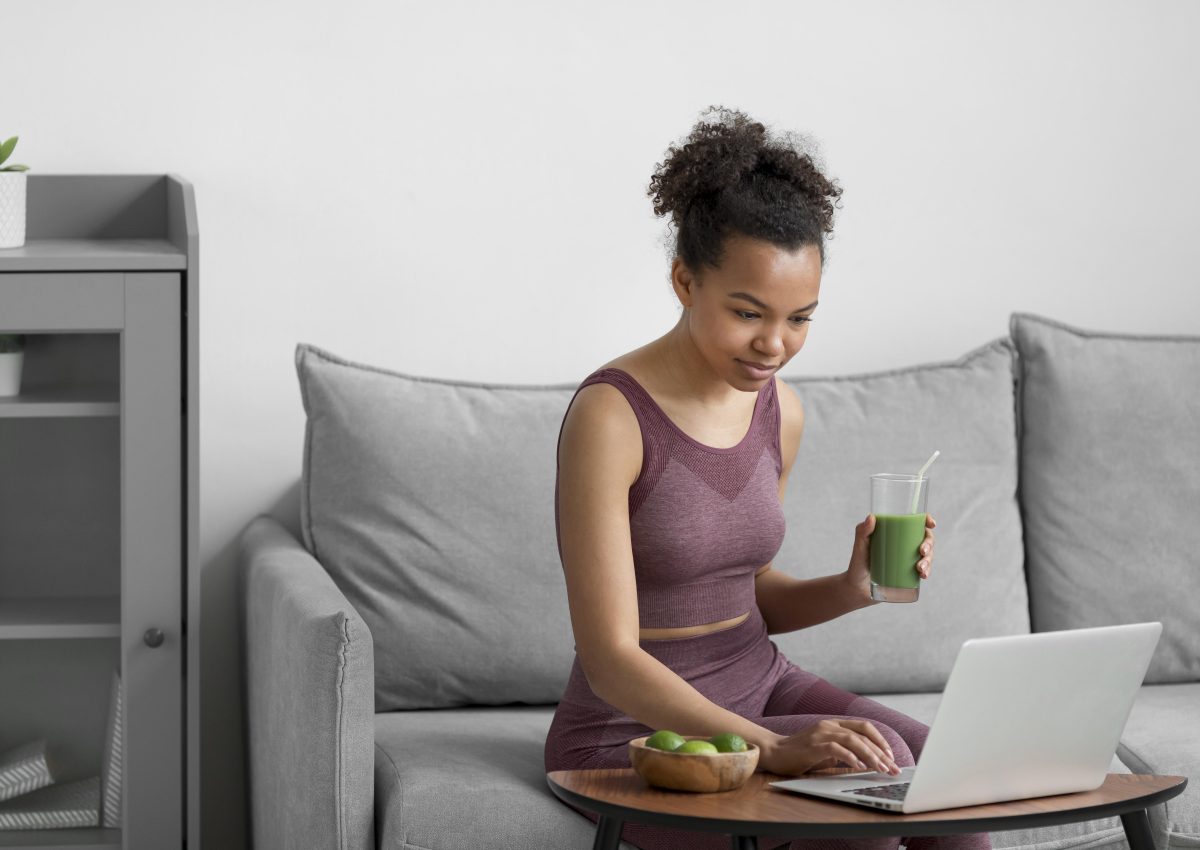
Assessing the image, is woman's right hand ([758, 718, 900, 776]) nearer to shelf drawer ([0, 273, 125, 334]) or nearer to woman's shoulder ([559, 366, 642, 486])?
woman's shoulder ([559, 366, 642, 486])

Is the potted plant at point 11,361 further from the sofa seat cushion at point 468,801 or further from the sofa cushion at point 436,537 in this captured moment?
the sofa seat cushion at point 468,801

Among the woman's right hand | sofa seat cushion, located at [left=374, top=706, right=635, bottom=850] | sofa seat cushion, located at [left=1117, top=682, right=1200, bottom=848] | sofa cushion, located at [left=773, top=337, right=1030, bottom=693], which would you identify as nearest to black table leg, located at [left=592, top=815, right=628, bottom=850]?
the woman's right hand

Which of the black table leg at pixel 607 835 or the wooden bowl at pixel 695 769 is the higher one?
the wooden bowl at pixel 695 769

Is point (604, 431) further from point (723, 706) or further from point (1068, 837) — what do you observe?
point (1068, 837)

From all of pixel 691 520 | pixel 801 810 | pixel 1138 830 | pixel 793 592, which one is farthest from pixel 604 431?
pixel 1138 830

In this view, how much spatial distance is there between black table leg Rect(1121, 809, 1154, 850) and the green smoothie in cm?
32

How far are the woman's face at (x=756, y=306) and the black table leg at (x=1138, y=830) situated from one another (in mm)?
580

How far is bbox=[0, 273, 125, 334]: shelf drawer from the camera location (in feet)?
6.49

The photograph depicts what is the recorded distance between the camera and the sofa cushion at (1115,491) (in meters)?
2.38

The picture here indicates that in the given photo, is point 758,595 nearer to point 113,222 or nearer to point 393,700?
point 393,700

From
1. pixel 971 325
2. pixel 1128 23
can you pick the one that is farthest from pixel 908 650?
pixel 1128 23

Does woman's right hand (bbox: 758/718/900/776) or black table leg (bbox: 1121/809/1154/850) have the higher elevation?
woman's right hand (bbox: 758/718/900/776)

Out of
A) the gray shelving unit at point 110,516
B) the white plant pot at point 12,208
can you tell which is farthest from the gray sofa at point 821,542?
the white plant pot at point 12,208

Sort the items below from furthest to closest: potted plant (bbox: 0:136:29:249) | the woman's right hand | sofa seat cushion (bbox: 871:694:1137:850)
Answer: potted plant (bbox: 0:136:29:249) → sofa seat cushion (bbox: 871:694:1137:850) → the woman's right hand
